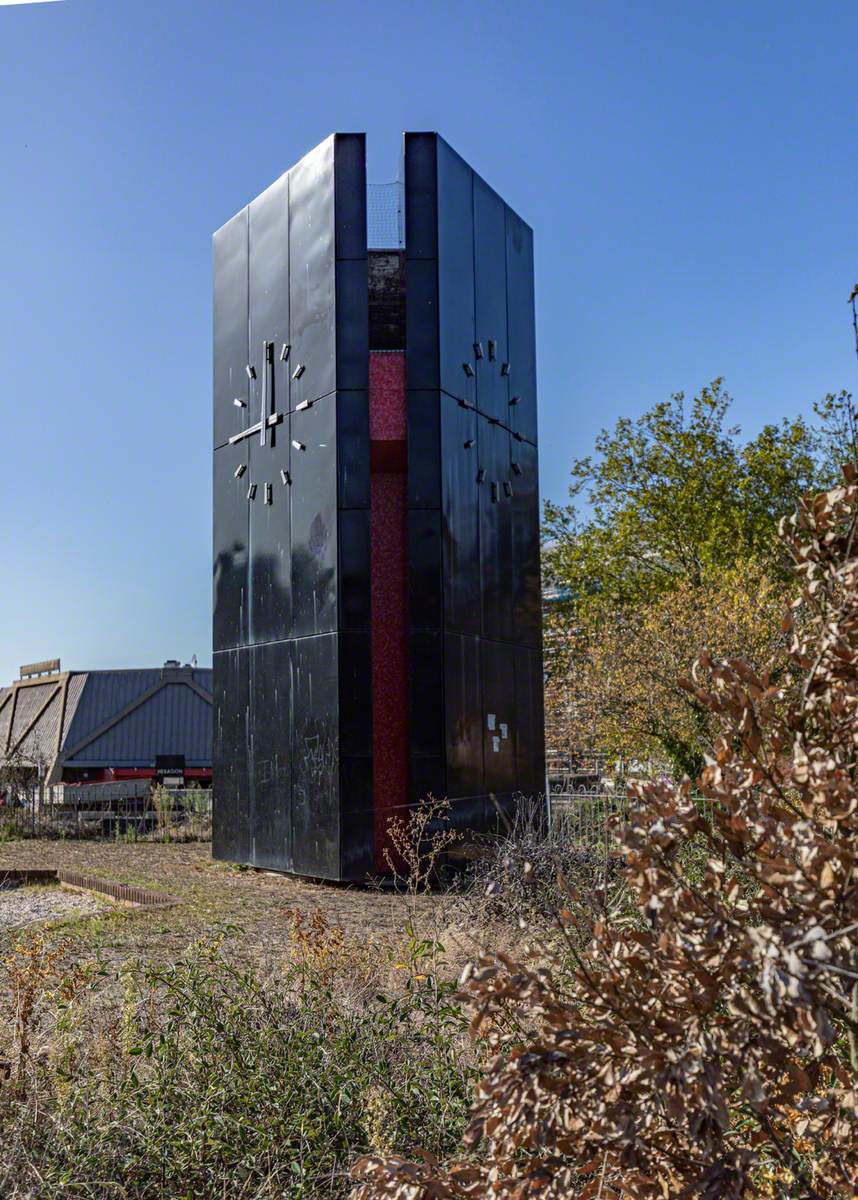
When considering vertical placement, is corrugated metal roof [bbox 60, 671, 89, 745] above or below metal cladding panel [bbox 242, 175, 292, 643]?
below

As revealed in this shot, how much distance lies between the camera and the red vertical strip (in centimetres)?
1236

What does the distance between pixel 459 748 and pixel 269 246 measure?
277 inches

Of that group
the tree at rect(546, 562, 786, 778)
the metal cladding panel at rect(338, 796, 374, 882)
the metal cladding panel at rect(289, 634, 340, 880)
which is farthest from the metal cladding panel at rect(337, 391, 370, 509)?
the tree at rect(546, 562, 786, 778)

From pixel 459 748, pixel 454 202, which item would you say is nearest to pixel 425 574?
pixel 459 748

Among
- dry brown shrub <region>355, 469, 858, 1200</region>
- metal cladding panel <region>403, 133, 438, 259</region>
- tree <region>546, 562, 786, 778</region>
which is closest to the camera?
dry brown shrub <region>355, 469, 858, 1200</region>

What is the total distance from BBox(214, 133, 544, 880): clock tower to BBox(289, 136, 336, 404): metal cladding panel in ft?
0.10

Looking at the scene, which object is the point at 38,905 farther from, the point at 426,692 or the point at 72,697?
the point at 72,697

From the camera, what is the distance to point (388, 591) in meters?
12.8

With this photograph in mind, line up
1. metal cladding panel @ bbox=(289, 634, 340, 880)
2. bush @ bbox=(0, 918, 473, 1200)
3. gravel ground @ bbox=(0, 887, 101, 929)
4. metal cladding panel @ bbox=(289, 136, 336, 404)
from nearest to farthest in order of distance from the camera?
bush @ bbox=(0, 918, 473, 1200) → gravel ground @ bbox=(0, 887, 101, 929) → metal cladding panel @ bbox=(289, 634, 340, 880) → metal cladding panel @ bbox=(289, 136, 336, 404)

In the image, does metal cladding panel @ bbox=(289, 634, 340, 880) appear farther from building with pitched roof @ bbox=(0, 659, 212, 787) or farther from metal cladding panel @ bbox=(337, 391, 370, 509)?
building with pitched roof @ bbox=(0, 659, 212, 787)

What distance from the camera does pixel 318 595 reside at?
12.6m

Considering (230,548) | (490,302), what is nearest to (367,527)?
(230,548)

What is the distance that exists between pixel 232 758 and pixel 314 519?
3.47 meters

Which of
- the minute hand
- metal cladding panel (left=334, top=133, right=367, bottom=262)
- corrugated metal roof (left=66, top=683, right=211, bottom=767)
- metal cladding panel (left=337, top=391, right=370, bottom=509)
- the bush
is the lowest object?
the bush
